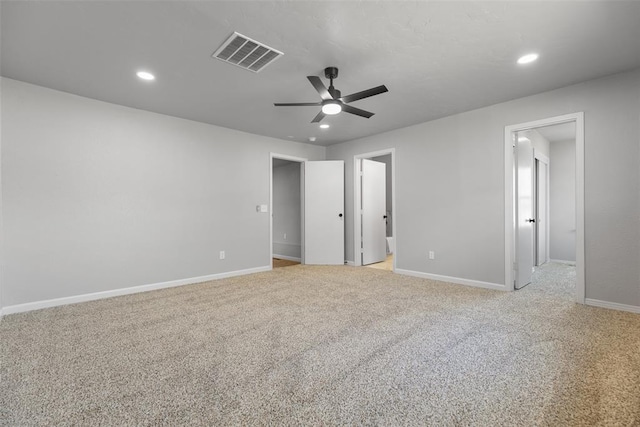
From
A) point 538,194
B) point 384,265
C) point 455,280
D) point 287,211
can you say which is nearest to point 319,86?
point 455,280

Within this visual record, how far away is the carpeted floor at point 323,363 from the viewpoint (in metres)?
1.46

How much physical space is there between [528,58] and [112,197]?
4.82 meters

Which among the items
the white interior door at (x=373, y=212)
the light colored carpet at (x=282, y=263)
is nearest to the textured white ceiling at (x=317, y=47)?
the white interior door at (x=373, y=212)

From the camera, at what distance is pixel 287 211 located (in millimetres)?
7070

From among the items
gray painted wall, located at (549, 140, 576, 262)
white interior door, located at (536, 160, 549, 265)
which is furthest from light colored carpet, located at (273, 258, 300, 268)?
gray painted wall, located at (549, 140, 576, 262)

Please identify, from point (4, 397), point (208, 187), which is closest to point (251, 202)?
point (208, 187)

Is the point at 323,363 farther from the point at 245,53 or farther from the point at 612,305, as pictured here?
the point at 612,305

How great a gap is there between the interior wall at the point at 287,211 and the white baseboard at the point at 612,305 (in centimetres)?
486

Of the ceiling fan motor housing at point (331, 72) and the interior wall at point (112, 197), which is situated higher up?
the ceiling fan motor housing at point (331, 72)

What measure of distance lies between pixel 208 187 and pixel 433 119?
3.66m

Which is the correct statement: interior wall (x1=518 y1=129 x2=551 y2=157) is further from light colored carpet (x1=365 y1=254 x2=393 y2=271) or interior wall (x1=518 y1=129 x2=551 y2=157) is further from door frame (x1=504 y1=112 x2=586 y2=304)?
light colored carpet (x1=365 y1=254 x2=393 y2=271)

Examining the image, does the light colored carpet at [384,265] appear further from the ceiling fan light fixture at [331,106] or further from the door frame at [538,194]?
the ceiling fan light fixture at [331,106]

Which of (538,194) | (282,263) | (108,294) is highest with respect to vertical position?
(538,194)

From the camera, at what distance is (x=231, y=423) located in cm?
138
